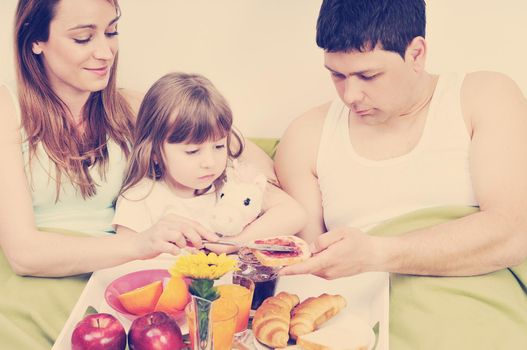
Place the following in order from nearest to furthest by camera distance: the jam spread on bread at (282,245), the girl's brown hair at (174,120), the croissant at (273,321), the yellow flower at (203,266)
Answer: the yellow flower at (203,266)
the croissant at (273,321)
the jam spread on bread at (282,245)
the girl's brown hair at (174,120)

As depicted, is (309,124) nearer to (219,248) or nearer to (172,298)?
(219,248)

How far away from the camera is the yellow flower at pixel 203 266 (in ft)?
2.94

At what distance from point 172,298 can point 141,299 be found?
0.18 ft

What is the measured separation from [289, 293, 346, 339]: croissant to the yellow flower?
20 centimetres

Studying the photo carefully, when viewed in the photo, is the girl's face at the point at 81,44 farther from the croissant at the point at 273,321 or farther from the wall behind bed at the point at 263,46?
the croissant at the point at 273,321

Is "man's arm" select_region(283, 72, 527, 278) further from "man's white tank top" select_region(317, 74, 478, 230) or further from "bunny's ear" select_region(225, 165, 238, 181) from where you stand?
"bunny's ear" select_region(225, 165, 238, 181)

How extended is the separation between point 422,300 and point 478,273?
0.48 ft

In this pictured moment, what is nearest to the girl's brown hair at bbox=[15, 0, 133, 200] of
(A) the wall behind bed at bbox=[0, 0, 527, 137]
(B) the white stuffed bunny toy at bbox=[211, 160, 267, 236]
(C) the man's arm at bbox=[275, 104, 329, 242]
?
(A) the wall behind bed at bbox=[0, 0, 527, 137]

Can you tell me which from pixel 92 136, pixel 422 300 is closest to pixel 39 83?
pixel 92 136

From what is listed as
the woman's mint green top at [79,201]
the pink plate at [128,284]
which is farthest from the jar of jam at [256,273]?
the woman's mint green top at [79,201]

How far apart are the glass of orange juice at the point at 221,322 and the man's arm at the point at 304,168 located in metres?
0.49

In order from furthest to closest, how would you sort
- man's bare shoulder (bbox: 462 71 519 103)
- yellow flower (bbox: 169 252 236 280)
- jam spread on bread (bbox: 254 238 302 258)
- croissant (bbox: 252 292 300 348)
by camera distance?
1. man's bare shoulder (bbox: 462 71 519 103)
2. jam spread on bread (bbox: 254 238 302 258)
3. croissant (bbox: 252 292 300 348)
4. yellow flower (bbox: 169 252 236 280)

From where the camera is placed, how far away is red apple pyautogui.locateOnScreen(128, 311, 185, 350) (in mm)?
972

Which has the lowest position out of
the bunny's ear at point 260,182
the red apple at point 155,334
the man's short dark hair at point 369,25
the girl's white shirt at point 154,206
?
the red apple at point 155,334
